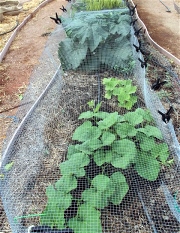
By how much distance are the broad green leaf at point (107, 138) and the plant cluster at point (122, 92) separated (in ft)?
2.33

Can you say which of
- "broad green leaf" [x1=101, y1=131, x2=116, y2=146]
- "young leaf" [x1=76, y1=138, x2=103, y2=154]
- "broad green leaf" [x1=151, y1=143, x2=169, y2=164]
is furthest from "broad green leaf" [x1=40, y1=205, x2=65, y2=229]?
"broad green leaf" [x1=151, y1=143, x2=169, y2=164]

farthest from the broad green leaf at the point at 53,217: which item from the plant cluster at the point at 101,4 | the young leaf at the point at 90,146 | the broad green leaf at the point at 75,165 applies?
the plant cluster at the point at 101,4

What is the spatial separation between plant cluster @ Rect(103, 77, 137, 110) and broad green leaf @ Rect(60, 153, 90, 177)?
97 centimetres

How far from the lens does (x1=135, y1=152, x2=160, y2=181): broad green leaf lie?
2143mm

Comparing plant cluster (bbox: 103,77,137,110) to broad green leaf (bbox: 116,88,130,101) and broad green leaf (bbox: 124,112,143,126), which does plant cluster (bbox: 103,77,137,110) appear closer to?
broad green leaf (bbox: 116,88,130,101)

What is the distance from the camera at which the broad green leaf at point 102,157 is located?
2139mm

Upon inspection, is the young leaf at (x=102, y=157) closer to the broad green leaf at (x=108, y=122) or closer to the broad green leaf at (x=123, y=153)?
the broad green leaf at (x=123, y=153)

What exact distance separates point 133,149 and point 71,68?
183cm

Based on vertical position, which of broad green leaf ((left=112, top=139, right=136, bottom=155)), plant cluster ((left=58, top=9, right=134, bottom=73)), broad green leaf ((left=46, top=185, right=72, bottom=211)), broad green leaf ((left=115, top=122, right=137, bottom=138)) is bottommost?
broad green leaf ((left=46, top=185, right=72, bottom=211))

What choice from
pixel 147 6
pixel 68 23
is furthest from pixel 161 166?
pixel 147 6

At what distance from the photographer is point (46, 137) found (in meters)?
2.66

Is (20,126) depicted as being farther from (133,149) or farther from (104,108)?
(133,149)

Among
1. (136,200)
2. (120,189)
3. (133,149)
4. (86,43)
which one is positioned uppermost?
(86,43)

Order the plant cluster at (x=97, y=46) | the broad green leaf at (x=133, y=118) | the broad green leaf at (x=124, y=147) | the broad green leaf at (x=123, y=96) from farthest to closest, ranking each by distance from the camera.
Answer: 1. the plant cluster at (x=97, y=46)
2. the broad green leaf at (x=123, y=96)
3. the broad green leaf at (x=133, y=118)
4. the broad green leaf at (x=124, y=147)
